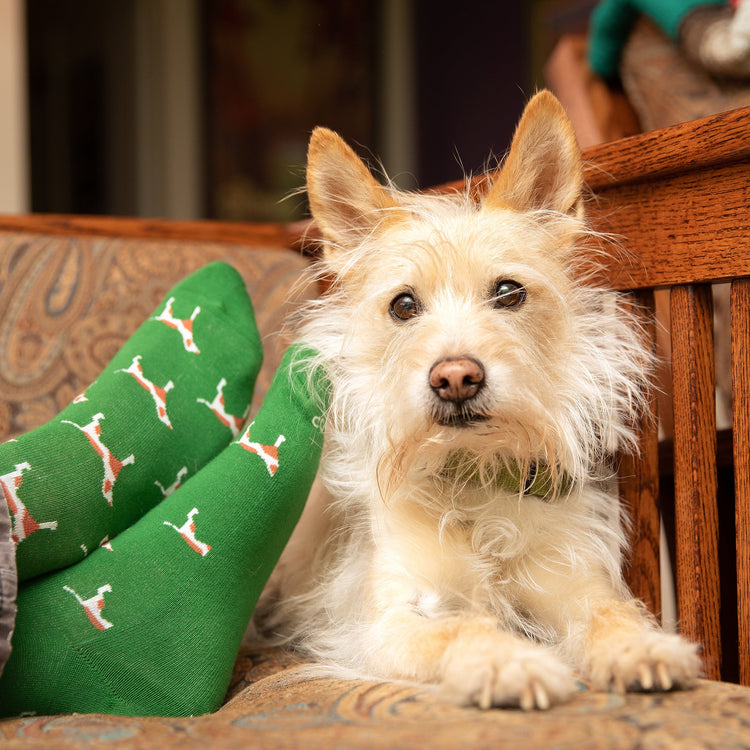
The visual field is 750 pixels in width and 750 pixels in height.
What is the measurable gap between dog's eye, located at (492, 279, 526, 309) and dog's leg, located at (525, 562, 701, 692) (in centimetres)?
33

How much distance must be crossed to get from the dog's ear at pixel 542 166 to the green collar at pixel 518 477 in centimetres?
35

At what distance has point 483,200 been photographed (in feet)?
3.55

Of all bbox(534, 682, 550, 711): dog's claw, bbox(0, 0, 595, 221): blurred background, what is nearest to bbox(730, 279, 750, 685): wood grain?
bbox(534, 682, 550, 711): dog's claw

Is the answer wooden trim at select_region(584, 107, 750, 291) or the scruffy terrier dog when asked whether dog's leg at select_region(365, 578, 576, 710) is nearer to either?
the scruffy terrier dog

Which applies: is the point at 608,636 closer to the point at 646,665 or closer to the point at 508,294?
the point at 646,665

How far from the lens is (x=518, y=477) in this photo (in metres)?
0.99

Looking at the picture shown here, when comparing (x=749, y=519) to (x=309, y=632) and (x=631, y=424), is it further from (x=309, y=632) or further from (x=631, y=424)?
(x=309, y=632)

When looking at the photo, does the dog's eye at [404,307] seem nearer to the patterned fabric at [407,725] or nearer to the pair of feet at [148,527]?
the pair of feet at [148,527]

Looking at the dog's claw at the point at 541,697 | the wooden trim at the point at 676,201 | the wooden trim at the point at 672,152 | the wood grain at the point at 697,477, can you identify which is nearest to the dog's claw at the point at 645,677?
the dog's claw at the point at 541,697

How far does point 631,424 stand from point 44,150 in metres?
6.01

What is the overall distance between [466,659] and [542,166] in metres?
0.65

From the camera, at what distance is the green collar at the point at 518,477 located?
0.99 metres

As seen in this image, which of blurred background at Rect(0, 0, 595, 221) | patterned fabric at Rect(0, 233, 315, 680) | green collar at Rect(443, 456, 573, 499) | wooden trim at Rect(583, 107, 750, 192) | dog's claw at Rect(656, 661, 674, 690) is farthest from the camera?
blurred background at Rect(0, 0, 595, 221)

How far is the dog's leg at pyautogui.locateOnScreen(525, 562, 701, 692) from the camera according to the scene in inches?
30.0
